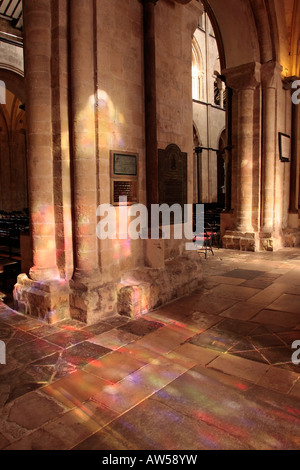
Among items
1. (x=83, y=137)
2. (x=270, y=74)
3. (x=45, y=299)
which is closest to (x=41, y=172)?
(x=83, y=137)

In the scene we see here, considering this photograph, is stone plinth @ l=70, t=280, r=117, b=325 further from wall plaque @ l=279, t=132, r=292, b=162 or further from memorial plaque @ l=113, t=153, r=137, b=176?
wall plaque @ l=279, t=132, r=292, b=162

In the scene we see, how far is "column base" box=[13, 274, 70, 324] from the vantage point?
4.47 m

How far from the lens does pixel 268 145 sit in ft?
31.7

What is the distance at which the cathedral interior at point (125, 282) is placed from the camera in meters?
2.61

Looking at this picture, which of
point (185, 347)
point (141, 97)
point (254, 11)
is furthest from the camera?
point (254, 11)

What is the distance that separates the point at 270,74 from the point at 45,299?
8175mm

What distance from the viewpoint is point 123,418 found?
2.58m

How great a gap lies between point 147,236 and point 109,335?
1708 mm

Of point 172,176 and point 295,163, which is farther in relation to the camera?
point 295,163

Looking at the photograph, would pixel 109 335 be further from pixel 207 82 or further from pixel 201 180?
pixel 207 82

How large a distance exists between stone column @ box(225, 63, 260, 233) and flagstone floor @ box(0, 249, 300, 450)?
504cm

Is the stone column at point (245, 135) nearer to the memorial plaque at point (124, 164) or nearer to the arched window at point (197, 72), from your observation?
the memorial plaque at point (124, 164)

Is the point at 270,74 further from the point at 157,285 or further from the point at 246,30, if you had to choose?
the point at 157,285

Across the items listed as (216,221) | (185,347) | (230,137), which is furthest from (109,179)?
(216,221)
